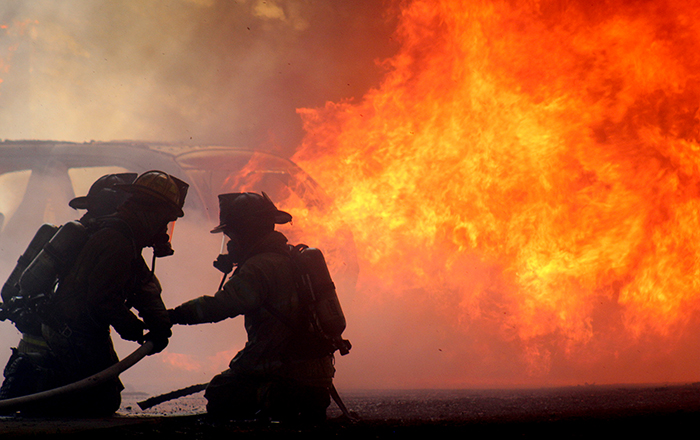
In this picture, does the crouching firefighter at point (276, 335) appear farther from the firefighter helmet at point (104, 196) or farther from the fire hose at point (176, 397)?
the firefighter helmet at point (104, 196)

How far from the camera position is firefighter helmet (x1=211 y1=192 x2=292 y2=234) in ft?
17.3

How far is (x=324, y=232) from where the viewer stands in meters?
19.7

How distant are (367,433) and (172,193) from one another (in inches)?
131

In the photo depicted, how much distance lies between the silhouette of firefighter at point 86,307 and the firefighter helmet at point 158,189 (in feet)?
0.18

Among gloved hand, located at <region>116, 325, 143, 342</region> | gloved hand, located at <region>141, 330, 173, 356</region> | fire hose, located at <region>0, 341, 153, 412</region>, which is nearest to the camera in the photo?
fire hose, located at <region>0, 341, 153, 412</region>

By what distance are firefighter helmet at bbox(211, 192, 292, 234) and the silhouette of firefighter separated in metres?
0.92

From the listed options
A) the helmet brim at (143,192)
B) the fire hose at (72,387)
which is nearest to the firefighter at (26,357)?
the helmet brim at (143,192)

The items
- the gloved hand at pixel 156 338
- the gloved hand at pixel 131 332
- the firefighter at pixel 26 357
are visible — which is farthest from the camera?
the gloved hand at pixel 156 338

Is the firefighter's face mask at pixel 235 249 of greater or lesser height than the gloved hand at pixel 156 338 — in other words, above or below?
above

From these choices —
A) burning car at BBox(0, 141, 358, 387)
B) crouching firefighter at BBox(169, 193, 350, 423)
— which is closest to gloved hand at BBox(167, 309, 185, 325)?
crouching firefighter at BBox(169, 193, 350, 423)

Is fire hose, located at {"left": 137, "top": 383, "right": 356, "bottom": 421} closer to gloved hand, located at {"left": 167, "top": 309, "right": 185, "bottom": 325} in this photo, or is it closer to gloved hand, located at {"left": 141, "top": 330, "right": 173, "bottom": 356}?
gloved hand, located at {"left": 141, "top": 330, "right": 173, "bottom": 356}

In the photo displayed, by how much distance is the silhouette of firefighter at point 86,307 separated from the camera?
14.7 feet

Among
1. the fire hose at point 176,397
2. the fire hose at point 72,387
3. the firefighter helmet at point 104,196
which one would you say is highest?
the firefighter helmet at point 104,196

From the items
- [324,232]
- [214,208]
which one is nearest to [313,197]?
[324,232]
